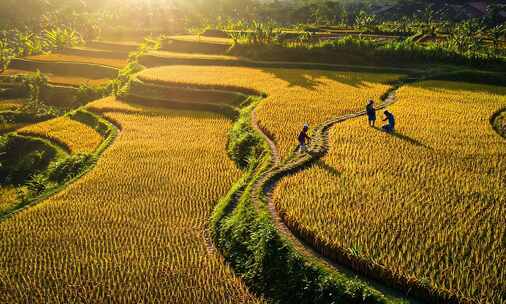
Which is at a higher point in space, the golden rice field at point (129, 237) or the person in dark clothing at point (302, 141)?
the person in dark clothing at point (302, 141)

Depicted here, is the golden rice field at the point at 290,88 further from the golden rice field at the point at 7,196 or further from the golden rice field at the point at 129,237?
the golden rice field at the point at 7,196

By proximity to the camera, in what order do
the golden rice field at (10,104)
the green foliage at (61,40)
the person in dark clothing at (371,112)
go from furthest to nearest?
the green foliage at (61,40), the golden rice field at (10,104), the person in dark clothing at (371,112)

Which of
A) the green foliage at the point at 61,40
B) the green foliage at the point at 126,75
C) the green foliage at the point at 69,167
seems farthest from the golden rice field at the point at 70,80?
the green foliage at the point at 69,167

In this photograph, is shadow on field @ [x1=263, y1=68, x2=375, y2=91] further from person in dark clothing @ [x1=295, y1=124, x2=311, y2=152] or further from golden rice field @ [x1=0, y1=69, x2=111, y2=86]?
golden rice field @ [x1=0, y1=69, x2=111, y2=86]

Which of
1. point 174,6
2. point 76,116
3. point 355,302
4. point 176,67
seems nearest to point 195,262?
point 355,302

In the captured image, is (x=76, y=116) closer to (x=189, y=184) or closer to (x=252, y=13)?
(x=189, y=184)

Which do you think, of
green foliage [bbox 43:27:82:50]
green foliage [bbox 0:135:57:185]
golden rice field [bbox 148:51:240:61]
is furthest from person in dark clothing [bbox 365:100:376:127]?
green foliage [bbox 43:27:82:50]

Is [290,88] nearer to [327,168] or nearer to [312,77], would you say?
[312,77]
